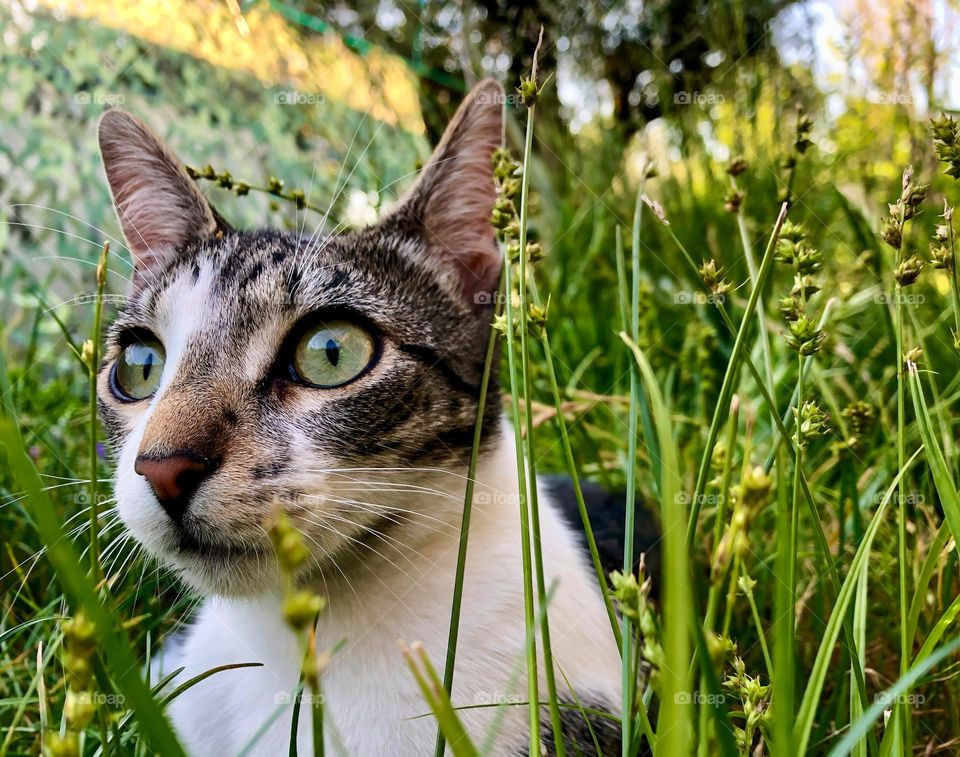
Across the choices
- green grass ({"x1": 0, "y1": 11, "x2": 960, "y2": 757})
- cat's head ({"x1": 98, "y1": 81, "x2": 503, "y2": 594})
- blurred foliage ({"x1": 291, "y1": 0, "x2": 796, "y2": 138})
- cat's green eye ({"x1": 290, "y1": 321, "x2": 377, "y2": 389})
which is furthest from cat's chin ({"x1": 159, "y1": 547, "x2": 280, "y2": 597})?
blurred foliage ({"x1": 291, "y1": 0, "x2": 796, "y2": 138})

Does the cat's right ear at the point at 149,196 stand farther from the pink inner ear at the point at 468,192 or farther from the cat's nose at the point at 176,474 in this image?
the cat's nose at the point at 176,474

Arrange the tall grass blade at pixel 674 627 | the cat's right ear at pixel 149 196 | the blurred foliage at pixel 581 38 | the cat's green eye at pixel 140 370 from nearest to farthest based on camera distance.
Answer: the tall grass blade at pixel 674 627
the cat's green eye at pixel 140 370
the cat's right ear at pixel 149 196
the blurred foliage at pixel 581 38

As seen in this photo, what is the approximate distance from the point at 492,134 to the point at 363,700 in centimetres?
102

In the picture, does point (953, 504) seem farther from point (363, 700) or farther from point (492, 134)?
point (492, 134)

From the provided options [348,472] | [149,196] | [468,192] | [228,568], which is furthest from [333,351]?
[149,196]

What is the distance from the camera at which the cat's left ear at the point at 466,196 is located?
4.18 feet

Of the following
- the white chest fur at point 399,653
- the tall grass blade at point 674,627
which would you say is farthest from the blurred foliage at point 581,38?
the tall grass blade at point 674,627

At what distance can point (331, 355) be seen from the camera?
1.11 metres

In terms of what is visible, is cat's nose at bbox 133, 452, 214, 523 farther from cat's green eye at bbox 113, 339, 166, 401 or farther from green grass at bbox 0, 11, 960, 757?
cat's green eye at bbox 113, 339, 166, 401

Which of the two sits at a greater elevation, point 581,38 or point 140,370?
point 581,38

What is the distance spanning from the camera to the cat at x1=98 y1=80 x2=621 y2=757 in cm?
93

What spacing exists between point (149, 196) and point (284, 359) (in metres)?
0.66

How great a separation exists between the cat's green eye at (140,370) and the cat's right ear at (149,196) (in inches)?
8.0

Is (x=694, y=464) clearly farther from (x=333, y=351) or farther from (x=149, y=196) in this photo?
(x=149, y=196)
